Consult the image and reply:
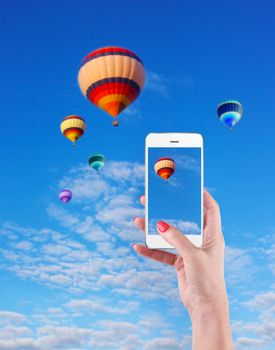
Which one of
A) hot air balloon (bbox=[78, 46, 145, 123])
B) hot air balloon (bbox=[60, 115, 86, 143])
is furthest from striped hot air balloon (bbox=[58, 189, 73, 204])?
hot air balloon (bbox=[78, 46, 145, 123])

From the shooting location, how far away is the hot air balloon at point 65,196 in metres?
57.7

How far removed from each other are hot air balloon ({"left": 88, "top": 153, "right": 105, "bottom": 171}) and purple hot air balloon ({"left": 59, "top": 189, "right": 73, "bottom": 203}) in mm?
5019

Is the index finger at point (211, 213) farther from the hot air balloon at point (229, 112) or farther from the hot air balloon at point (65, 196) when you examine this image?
the hot air balloon at point (65, 196)

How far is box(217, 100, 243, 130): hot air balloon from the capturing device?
50.2 metres

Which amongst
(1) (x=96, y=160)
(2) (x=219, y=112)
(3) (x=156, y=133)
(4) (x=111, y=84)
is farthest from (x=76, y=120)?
(3) (x=156, y=133)

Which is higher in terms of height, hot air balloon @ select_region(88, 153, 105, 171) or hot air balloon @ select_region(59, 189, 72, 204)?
hot air balloon @ select_region(88, 153, 105, 171)

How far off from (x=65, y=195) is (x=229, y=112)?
64.9 feet

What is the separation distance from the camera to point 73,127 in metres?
51.4

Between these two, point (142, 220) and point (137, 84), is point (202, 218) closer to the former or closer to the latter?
point (142, 220)

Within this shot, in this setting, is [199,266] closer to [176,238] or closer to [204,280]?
[204,280]

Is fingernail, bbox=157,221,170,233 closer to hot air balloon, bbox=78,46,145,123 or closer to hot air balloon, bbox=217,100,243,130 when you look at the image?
hot air balloon, bbox=78,46,145,123

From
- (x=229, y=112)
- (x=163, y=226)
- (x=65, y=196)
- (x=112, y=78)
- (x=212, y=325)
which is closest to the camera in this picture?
(x=212, y=325)

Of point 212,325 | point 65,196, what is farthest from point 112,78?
point 212,325

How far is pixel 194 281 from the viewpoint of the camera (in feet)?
20.3
